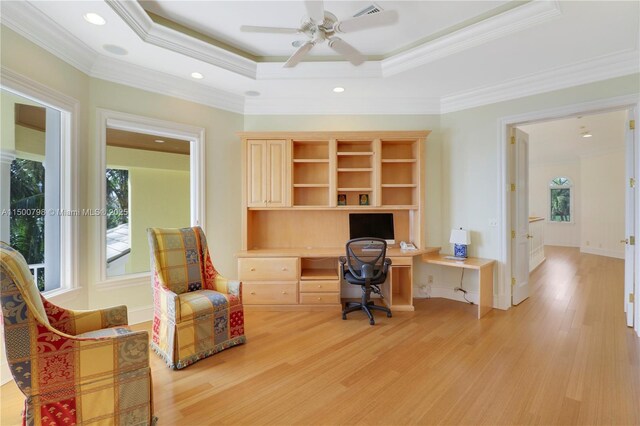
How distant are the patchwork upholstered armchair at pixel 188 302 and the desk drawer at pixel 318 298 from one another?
3.28ft

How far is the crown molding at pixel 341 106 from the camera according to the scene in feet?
13.0

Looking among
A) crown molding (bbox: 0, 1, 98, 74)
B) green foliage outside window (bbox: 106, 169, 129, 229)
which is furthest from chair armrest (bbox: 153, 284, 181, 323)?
crown molding (bbox: 0, 1, 98, 74)

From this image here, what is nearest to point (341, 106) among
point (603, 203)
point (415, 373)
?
point (415, 373)

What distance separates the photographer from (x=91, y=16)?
2270 mm

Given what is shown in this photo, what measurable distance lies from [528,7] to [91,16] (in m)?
3.49

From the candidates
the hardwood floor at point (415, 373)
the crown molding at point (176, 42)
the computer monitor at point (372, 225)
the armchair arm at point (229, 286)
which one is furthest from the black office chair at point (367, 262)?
the crown molding at point (176, 42)

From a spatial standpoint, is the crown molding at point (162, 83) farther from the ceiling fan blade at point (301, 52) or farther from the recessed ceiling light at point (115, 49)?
the ceiling fan blade at point (301, 52)

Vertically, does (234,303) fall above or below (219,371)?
above

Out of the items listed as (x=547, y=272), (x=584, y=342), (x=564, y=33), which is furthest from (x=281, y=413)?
(x=547, y=272)

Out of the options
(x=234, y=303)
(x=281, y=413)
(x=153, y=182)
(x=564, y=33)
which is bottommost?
(x=281, y=413)

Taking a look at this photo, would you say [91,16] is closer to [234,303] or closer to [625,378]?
[234,303]

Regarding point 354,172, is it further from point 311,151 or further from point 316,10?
point 316,10

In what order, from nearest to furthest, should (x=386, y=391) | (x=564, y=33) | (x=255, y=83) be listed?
(x=386, y=391), (x=564, y=33), (x=255, y=83)

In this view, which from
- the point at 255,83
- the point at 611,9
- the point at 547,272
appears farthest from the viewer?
the point at 547,272
